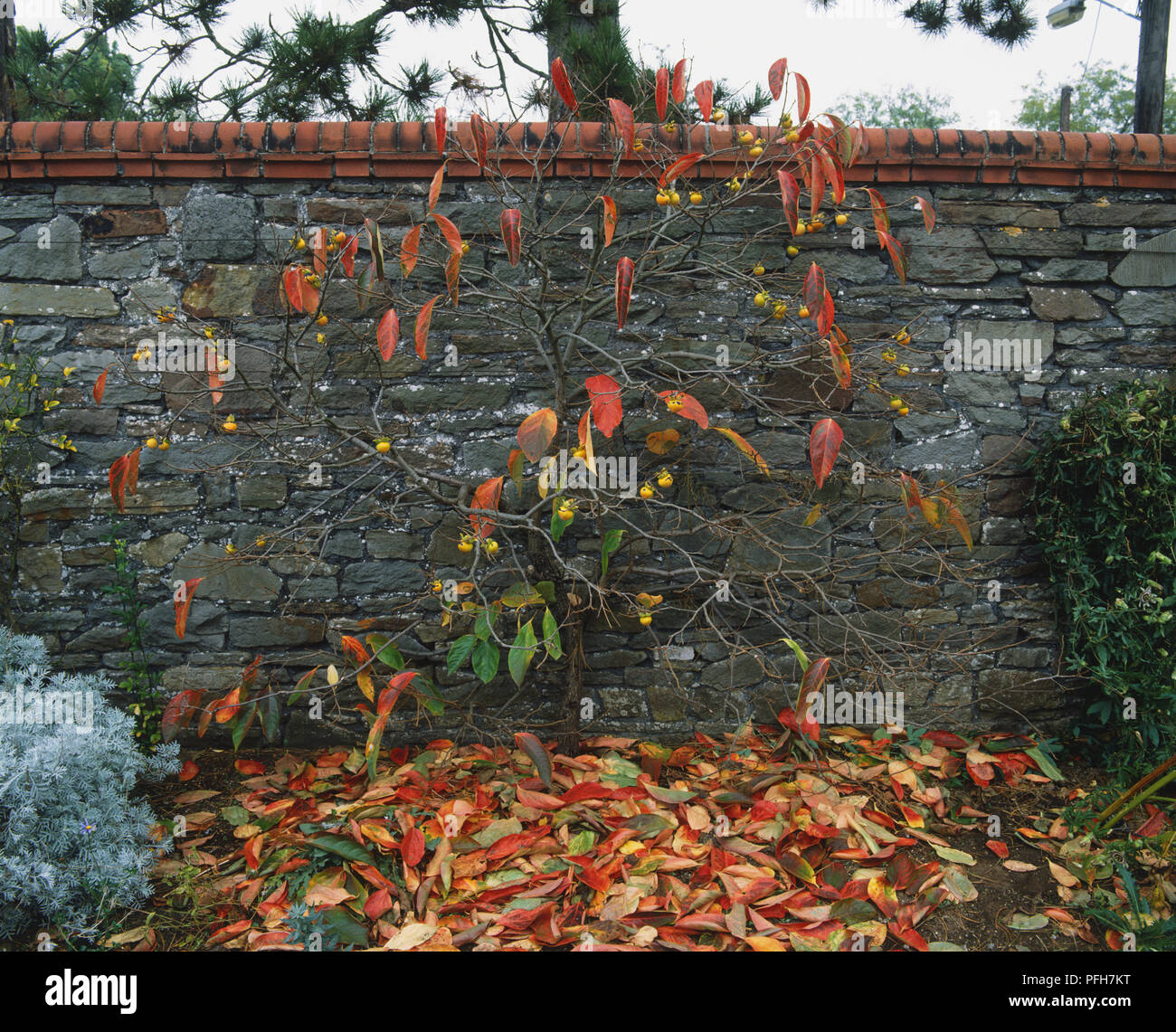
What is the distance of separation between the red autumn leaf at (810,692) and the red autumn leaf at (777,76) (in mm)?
1592

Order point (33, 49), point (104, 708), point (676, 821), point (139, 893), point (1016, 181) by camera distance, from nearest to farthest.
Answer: point (139, 893), point (676, 821), point (104, 708), point (1016, 181), point (33, 49)

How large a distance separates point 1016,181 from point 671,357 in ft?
4.80

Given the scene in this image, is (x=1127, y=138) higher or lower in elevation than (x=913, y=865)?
higher

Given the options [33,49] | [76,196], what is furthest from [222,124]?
[33,49]

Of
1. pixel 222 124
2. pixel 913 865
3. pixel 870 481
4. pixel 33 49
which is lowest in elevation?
pixel 913 865

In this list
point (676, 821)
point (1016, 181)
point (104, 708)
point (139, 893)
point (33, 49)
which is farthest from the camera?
point (33, 49)

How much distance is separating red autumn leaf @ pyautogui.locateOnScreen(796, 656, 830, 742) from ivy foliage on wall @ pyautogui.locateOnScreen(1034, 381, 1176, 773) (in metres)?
1.29

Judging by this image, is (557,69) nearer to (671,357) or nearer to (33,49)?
(671,357)

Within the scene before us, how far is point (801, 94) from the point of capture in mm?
2055

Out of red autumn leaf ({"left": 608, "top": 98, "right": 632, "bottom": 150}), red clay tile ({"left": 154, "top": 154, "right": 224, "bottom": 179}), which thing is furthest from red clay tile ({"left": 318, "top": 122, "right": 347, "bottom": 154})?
red autumn leaf ({"left": 608, "top": 98, "right": 632, "bottom": 150})

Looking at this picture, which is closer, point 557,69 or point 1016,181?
point 557,69

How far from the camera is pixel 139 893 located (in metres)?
2.15

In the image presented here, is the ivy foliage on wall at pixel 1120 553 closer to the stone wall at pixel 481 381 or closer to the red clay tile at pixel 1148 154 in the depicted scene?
the stone wall at pixel 481 381

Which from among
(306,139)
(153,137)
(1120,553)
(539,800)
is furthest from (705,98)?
(539,800)
